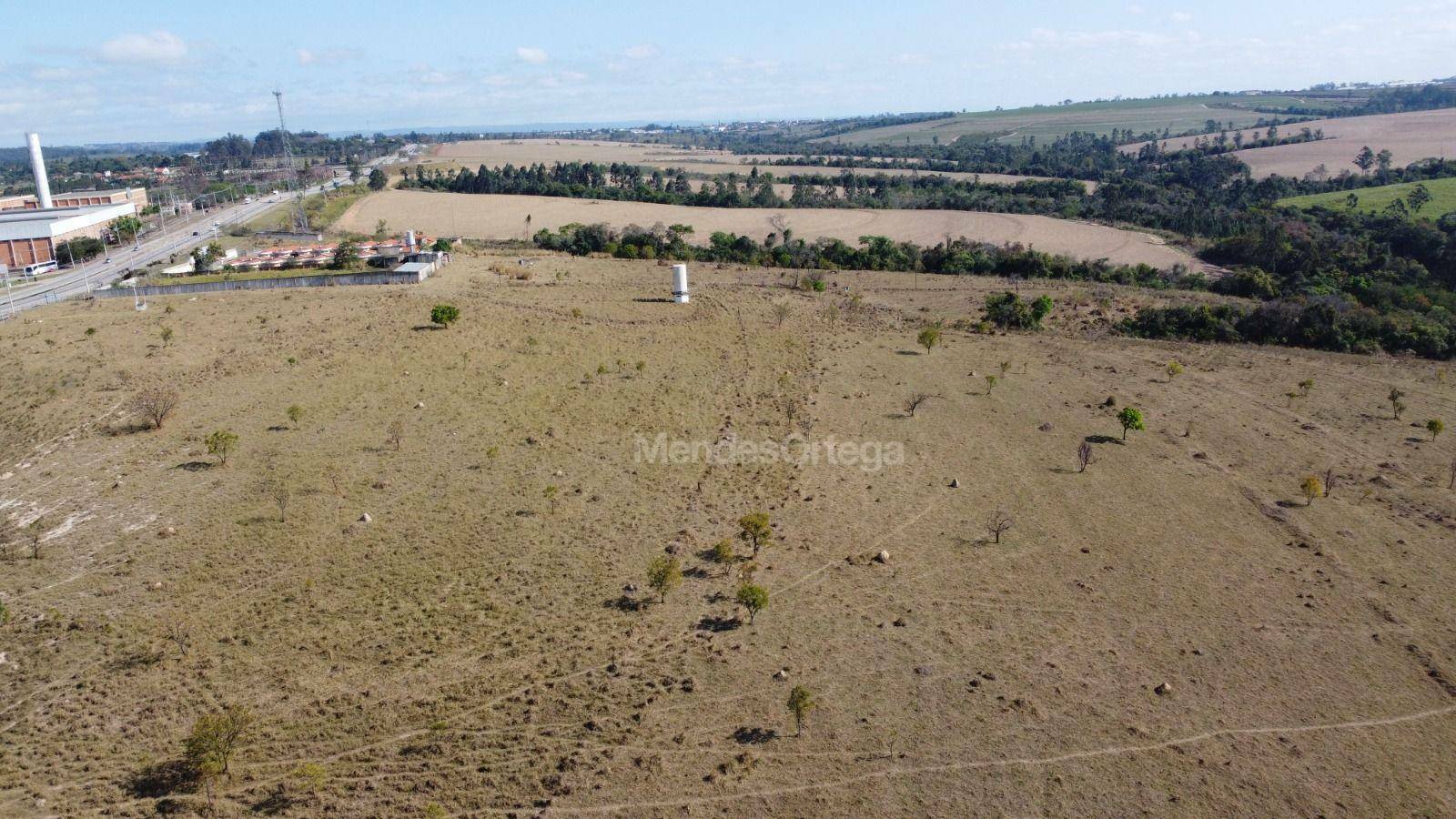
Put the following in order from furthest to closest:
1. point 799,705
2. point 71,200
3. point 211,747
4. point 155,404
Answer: point 71,200, point 155,404, point 799,705, point 211,747

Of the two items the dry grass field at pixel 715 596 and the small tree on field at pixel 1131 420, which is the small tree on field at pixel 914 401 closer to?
the dry grass field at pixel 715 596

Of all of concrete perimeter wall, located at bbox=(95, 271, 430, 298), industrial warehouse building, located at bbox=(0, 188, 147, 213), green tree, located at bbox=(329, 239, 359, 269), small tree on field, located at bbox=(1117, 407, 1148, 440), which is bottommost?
small tree on field, located at bbox=(1117, 407, 1148, 440)

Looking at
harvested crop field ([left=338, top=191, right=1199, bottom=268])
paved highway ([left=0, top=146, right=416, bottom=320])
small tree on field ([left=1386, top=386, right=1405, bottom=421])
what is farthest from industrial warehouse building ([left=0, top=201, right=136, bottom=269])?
small tree on field ([left=1386, top=386, right=1405, bottom=421])

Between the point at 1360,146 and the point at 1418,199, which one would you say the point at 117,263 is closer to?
the point at 1418,199

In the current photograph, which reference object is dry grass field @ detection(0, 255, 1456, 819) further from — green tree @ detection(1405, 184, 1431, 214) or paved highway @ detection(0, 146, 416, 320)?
green tree @ detection(1405, 184, 1431, 214)

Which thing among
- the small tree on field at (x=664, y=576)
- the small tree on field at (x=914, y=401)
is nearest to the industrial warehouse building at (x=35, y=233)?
the small tree on field at (x=914, y=401)

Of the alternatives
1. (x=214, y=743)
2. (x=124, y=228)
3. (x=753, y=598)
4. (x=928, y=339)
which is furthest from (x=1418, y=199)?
(x=124, y=228)

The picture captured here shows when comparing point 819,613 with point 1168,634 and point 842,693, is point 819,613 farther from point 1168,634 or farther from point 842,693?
point 1168,634
